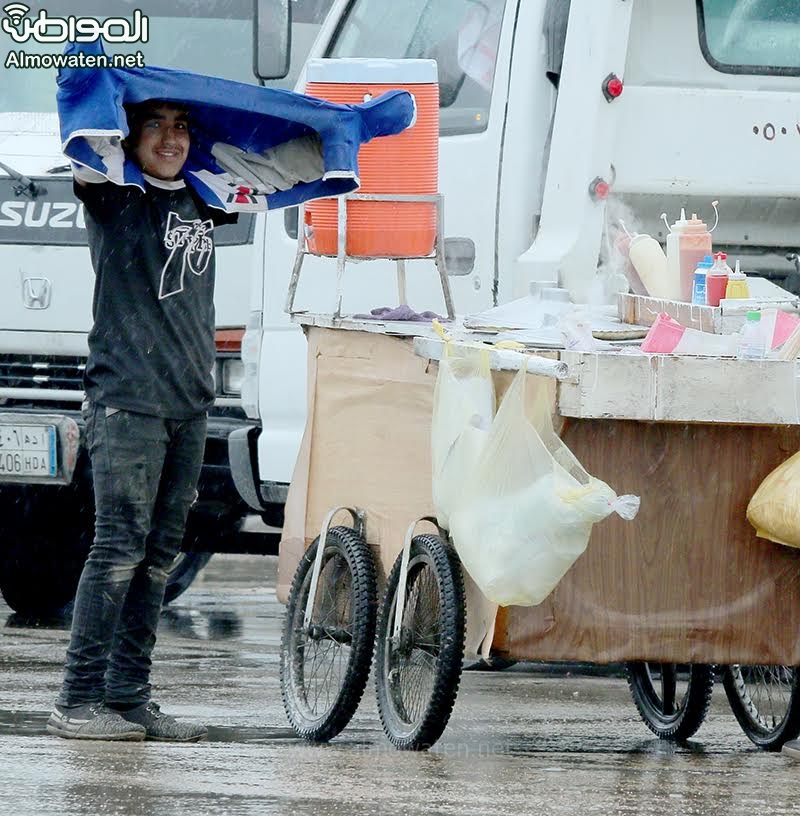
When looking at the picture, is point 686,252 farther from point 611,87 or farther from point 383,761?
point 383,761

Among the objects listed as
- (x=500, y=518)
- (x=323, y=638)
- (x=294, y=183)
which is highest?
(x=294, y=183)

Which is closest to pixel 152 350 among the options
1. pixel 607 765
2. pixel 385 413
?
pixel 385 413

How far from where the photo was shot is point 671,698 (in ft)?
19.6

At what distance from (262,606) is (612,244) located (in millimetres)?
3751

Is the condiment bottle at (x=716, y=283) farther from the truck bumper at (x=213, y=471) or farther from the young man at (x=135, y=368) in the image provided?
the truck bumper at (x=213, y=471)

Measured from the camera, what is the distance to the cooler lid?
6.50 meters

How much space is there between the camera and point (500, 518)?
4730 mm

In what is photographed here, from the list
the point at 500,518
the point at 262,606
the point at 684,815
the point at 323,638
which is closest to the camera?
the point at 684,815

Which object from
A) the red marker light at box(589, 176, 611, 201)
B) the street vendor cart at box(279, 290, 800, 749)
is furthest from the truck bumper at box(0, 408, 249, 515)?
the street vendor cart at box(279, 290, 800, 749)

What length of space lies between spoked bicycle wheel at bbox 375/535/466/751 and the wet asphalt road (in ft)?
0.30

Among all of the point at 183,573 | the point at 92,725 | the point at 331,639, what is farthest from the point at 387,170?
the point at 183,573

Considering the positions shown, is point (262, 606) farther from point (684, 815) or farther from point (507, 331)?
point (684, 815)

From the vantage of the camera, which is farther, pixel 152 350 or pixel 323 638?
pixel 323 638

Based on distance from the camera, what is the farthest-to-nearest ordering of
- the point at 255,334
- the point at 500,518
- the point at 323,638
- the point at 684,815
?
the point at 255,334
the point at 323,638
the point at 500,518
the point at 684,815
